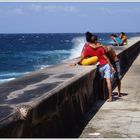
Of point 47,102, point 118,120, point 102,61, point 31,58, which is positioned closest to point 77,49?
point 31,58

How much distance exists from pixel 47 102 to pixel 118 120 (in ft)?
6.86

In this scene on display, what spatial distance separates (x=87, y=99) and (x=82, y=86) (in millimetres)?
528

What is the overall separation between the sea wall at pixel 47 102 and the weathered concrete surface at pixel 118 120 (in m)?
0.26

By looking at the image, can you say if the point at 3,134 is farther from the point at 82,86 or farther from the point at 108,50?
the point at 108,50

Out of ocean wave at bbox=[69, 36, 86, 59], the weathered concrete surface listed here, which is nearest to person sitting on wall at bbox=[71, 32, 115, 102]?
the weathered concrete surface

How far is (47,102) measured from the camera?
5.04 meters

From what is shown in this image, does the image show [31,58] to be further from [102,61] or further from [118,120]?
[118,120]

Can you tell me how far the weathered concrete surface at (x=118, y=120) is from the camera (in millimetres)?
6027

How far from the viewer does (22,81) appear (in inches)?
253

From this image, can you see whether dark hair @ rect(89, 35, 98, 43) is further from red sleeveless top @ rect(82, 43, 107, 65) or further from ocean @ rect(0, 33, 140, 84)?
ocean @ rect(0, 33, 140, 84)

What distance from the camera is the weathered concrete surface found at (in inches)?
237

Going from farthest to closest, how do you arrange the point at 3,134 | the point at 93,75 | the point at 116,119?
the point at 93,75
the point at 116,119
the point at 3,134

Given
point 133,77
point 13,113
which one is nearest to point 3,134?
point 13,113

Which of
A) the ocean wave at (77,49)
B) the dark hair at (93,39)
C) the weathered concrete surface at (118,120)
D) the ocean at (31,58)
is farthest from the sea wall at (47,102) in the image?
the ocean wave at (77,49)
